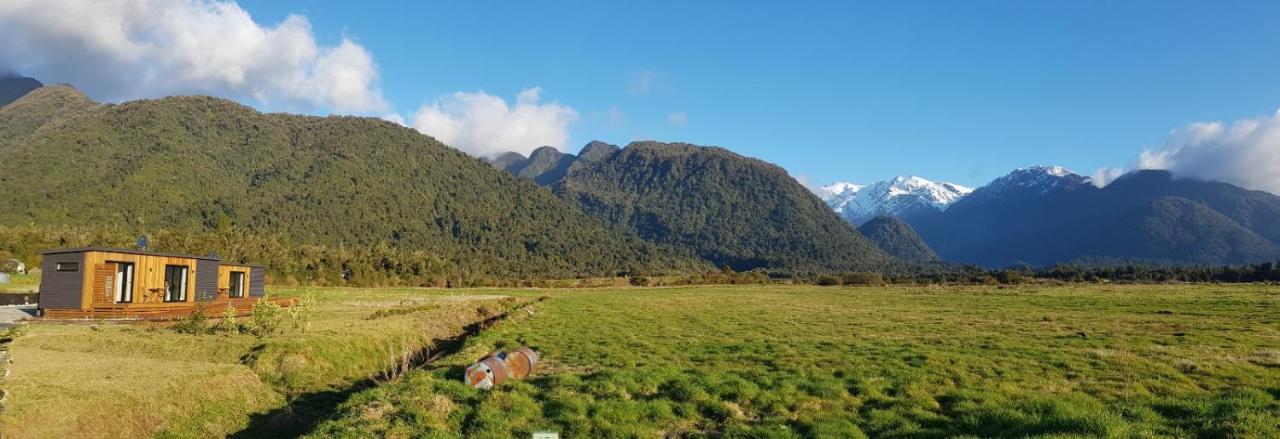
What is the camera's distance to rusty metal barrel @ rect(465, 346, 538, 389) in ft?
51.9

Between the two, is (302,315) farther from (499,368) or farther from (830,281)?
(830,281)

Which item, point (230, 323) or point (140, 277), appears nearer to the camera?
point (230, 323)

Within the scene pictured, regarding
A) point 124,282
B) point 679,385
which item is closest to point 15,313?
point 124,282

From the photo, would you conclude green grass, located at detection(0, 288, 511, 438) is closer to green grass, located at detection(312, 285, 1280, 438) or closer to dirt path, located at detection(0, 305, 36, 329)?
green grass, located at detection(312, 285, 1280, 438)

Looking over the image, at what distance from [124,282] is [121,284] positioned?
0.78 ft

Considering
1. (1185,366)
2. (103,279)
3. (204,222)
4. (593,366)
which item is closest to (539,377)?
(593,366)

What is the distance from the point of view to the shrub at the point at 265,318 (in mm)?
25922

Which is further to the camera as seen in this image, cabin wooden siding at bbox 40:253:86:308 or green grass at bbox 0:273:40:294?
green grass at bbox 0:273:40:294

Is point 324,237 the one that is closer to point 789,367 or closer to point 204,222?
point 204,222

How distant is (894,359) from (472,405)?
13144mm

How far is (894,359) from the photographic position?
19.6m

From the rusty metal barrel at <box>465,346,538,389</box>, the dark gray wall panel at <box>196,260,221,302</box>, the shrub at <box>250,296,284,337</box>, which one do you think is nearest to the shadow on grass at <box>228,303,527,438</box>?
the rusty metal barrel at <box>465,346,538,389</box>

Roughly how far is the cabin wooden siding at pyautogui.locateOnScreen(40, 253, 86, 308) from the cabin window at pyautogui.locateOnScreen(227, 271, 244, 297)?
1671cm

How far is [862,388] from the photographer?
1494 centimetres
